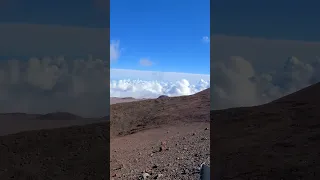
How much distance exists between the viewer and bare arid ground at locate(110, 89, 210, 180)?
20.5ft

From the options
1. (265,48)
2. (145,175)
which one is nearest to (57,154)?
(145,175)

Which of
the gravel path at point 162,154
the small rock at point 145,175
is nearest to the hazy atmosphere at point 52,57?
the small rock at point 145,175

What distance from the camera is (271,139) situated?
446 centimetres

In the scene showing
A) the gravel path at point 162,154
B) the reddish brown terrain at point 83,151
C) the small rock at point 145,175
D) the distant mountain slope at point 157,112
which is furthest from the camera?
the distant mountain slope at point 157,112

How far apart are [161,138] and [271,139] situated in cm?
513

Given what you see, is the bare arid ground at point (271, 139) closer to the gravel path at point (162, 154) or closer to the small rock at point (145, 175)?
the gravel path at point (162, 154)

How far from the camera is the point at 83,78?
4.64 metres

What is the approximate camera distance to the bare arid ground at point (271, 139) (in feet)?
14.2

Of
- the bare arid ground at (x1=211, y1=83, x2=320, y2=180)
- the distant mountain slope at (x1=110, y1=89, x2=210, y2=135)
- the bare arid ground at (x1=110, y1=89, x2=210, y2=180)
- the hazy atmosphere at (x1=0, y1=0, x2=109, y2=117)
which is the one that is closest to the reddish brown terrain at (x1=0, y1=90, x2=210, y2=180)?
the bare arid ground at (x1=110, y1=89, x2=210, y2=180)

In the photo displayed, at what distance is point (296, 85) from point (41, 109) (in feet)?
11.1

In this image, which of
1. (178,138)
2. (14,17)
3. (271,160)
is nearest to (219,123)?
(271,160)

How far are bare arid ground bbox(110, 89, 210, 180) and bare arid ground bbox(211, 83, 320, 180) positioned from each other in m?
1.06

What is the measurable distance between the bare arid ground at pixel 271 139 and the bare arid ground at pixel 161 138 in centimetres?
106

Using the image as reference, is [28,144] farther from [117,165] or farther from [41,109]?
[117,165]
